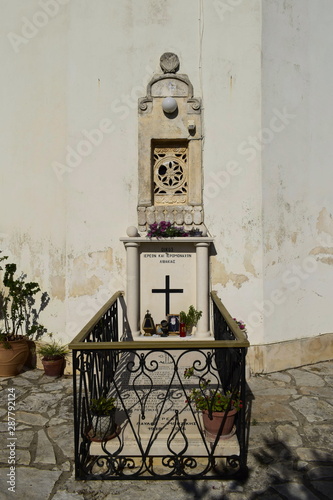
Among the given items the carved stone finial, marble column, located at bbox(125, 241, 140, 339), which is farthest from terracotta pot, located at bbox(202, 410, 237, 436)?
the carved stone finial

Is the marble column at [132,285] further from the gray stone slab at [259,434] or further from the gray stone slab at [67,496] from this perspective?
the gray stone slab at [67,496]

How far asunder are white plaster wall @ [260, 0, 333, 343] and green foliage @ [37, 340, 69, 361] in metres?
3.42

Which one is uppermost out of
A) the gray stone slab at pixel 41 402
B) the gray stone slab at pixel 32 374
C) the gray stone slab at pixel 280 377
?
the gray stone slab at pixel 280 377

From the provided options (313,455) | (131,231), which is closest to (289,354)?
(313,455)

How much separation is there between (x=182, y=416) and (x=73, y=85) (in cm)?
539

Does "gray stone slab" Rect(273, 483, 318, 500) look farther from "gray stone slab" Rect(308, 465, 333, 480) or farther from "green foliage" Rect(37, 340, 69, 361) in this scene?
"green foliage" Rect(37, 340, 69, 361)

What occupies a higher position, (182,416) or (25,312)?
(25,312)

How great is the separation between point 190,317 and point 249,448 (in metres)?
2.44

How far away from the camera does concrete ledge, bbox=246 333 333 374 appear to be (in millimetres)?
6051

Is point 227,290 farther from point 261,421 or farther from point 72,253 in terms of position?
point 72,253

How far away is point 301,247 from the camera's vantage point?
254 inches

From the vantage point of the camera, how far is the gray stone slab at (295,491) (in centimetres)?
310

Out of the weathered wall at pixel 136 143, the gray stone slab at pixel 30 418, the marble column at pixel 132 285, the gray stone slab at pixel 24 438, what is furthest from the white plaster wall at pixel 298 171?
the gray stone slab at pixel 24 438

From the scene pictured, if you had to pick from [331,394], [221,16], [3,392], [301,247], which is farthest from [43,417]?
[221,16]
